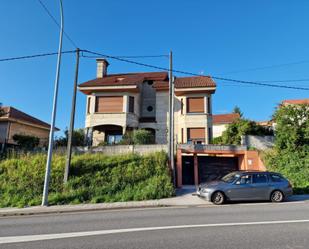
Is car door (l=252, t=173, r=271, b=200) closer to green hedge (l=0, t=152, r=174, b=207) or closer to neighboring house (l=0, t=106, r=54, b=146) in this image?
green hedge (l=0, t=152, r=174, b=207)

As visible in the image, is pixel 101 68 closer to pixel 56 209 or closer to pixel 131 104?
pixel 131 104

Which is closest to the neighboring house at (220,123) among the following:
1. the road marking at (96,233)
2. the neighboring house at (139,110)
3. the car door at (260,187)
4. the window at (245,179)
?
the neighboring house at (139,110)

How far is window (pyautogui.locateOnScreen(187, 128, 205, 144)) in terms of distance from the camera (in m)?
21.5

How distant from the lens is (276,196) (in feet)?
36.5

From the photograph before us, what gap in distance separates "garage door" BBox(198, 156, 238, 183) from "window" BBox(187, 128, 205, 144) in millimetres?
3091

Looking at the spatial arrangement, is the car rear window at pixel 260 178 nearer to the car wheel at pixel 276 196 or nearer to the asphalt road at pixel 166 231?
the car wheel at pixel 276 196

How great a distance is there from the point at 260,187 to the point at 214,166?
755 centimetres

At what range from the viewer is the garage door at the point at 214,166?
60.6ft

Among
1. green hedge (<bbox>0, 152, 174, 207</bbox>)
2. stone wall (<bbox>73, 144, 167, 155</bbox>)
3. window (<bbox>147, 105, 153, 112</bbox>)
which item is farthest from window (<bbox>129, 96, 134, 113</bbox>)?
green hedge (<bbox>0, 152, 174, 207</bbox>)

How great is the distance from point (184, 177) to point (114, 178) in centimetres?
666

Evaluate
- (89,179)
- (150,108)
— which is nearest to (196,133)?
(150,108)

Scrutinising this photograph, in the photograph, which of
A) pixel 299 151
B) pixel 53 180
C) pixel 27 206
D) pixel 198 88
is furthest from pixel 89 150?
pixel 299 151

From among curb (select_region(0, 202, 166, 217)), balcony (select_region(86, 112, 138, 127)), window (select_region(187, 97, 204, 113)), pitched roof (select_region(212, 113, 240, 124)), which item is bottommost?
curb (select_region(0, 202, 166, 217))

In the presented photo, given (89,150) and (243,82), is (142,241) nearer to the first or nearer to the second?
(89,150)
